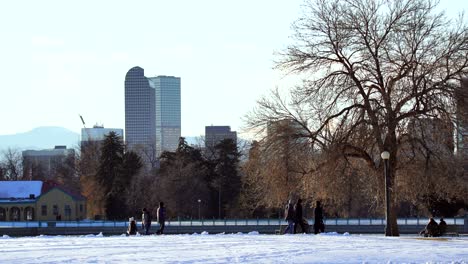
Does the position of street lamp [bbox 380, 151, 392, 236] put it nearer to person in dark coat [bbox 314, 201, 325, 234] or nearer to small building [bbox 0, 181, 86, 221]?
person in dark coat [bbox 314, 201, 325, 234]

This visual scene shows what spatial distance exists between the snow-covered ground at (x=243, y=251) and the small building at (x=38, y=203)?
232 feet

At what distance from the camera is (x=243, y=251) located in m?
23.6

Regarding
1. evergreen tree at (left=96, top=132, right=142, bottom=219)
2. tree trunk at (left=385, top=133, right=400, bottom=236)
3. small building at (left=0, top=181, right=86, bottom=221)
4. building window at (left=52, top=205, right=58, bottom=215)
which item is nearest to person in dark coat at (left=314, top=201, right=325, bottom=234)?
tree trunk at (left=385, top=133, right=400, bottom=236)

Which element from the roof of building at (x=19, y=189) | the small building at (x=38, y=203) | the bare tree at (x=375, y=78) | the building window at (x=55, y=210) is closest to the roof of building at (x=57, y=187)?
the small building at (x=38, y=203)

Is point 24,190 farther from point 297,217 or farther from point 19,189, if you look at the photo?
point 297,217

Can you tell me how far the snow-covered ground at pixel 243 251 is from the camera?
837 inches

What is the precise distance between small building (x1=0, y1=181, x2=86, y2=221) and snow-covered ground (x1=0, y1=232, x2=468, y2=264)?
232 feet

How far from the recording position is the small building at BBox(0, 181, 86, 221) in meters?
96.6

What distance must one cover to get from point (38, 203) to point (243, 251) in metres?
76.7

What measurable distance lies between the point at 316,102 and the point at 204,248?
16.3m

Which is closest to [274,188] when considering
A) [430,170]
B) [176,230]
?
[430,170]

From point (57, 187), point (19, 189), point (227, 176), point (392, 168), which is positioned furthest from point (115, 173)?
point (392, 168)

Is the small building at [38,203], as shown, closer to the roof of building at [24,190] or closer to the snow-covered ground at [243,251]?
the roof of building at [24,190]

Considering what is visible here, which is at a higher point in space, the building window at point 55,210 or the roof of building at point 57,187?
the roof of building at point 57,187
